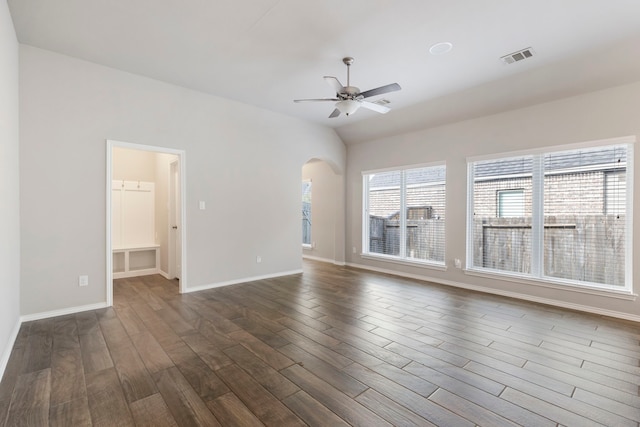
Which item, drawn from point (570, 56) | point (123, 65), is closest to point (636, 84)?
point (570, 56)

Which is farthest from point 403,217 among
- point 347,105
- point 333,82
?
point 333,82

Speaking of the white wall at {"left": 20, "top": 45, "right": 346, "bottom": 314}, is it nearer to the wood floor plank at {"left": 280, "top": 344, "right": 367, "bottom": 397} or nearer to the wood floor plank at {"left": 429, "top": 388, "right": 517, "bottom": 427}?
the wood floor plank at {"left": 280, "top": 344, "right": 367, "bottom": 397}

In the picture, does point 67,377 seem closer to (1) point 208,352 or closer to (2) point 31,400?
(2) point 31,400

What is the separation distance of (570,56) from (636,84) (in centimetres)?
92

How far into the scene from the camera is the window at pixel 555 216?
12.4 ft

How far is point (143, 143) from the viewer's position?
420 centimetres

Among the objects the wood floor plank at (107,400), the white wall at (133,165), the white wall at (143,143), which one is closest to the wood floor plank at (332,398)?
the wood floor plank at (107,400)

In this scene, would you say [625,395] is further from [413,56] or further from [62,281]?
[62,281]

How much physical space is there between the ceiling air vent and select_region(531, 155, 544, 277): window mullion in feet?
4.98

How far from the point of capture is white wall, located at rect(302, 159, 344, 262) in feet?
24.0

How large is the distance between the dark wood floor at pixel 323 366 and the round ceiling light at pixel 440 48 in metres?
3.07

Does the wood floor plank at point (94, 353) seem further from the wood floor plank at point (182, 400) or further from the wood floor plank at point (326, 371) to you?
the wood floor plank at point (326, 371)

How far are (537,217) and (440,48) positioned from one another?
2.81 metres

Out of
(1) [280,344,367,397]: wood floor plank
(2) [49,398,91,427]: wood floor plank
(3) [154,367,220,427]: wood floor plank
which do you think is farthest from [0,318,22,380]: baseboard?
(1) [280,344,367,397]: wood floor plank
